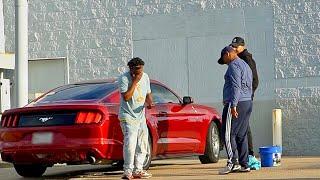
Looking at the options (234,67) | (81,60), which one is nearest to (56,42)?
(81,60)

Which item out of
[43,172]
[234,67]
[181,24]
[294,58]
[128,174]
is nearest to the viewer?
[128,174]

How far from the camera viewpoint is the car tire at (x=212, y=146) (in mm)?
13398

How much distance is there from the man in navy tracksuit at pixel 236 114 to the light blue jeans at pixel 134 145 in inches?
46.4

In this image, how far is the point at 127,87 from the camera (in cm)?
1050

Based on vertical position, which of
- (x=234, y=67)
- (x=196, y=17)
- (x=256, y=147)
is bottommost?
(x=256, y=147)

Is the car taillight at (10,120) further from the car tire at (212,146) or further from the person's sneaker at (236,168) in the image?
the car tire at (212,146)

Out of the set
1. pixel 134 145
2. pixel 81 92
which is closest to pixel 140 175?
pixel 134 145

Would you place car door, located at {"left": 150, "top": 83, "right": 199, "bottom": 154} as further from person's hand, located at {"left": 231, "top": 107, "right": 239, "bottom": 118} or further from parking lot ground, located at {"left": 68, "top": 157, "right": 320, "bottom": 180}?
person's hand, located at {"left": 231, "top": 107, "right": 239, "bottom": 118}

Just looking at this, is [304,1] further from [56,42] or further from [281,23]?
[56,42]

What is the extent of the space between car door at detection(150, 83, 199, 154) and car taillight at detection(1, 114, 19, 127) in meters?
2.01

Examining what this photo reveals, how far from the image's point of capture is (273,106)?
56.5 feet

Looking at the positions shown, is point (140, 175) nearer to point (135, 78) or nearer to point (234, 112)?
point (135, 78)

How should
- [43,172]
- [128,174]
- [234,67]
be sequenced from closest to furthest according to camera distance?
[128,174] < [234,67] < [43,172]

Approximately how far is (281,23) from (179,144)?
576 cm
